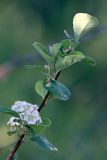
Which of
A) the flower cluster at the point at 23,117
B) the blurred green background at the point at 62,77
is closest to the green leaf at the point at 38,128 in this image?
the flower cluster at the point at 23,117

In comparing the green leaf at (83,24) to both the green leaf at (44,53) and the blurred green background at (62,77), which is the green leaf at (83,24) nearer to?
the green leaf at (44,53)

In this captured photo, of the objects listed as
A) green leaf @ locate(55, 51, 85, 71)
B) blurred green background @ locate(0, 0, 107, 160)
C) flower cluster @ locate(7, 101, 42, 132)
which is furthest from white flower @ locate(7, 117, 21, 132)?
blurred green background @ locate(0, 0, 107, 160)

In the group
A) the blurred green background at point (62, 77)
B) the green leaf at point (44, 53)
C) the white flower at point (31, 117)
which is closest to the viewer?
the white flower at point (31, 117)

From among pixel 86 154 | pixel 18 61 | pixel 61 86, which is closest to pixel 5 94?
pixel 18 61

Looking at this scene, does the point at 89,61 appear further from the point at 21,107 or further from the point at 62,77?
the point at 62,77

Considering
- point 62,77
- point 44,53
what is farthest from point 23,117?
point 62,77

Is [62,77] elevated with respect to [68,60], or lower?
lower

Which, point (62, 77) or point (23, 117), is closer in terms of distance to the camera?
point (23, 117)
